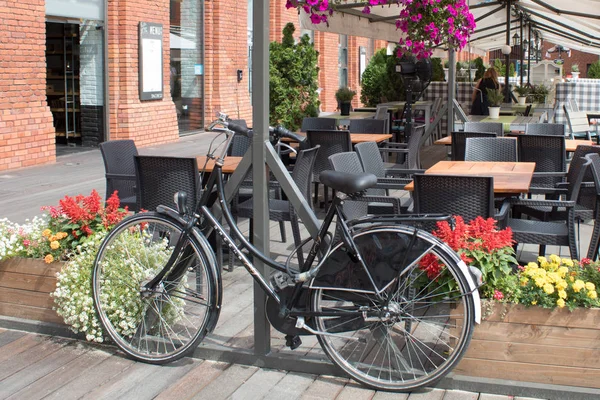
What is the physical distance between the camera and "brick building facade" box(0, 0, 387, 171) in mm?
11516

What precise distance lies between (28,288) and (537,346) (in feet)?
8.84

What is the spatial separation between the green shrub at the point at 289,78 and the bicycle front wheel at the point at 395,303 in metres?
8.55

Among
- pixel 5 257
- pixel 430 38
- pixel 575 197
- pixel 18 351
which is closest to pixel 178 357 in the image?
pixel 18 351

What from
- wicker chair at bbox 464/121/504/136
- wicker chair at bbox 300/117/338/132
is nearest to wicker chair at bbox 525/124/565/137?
wicker chair at bbox 464/121/504/136

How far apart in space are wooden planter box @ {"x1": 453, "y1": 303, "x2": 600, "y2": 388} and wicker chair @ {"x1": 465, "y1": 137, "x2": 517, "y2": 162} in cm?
351

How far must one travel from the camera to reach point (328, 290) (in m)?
3.84

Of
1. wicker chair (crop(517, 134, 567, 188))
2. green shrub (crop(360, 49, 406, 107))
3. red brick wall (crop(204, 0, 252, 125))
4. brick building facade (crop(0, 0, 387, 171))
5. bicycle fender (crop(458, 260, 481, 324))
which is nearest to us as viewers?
bicycle fender (crop(458, 260, 481, 324))

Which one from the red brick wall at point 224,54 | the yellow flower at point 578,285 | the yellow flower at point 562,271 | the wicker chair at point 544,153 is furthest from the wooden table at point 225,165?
the red brick wall at point 224,54

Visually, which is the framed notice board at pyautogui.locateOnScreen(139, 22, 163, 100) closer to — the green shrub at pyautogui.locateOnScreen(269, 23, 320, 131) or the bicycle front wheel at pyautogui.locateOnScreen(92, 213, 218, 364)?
the green shrub at pyautogui.locateOnScreen(269, 23, 320, 131)

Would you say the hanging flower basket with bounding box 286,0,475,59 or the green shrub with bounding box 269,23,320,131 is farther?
the green shrub with bounding box 269,23,320,131

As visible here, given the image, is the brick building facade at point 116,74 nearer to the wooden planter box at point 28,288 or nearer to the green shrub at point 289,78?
the green shrub at point 289,78

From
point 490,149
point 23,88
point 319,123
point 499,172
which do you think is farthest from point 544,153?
point 23,88

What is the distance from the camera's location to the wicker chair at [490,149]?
23.1ft

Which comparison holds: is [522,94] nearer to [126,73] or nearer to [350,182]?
[126,73]
